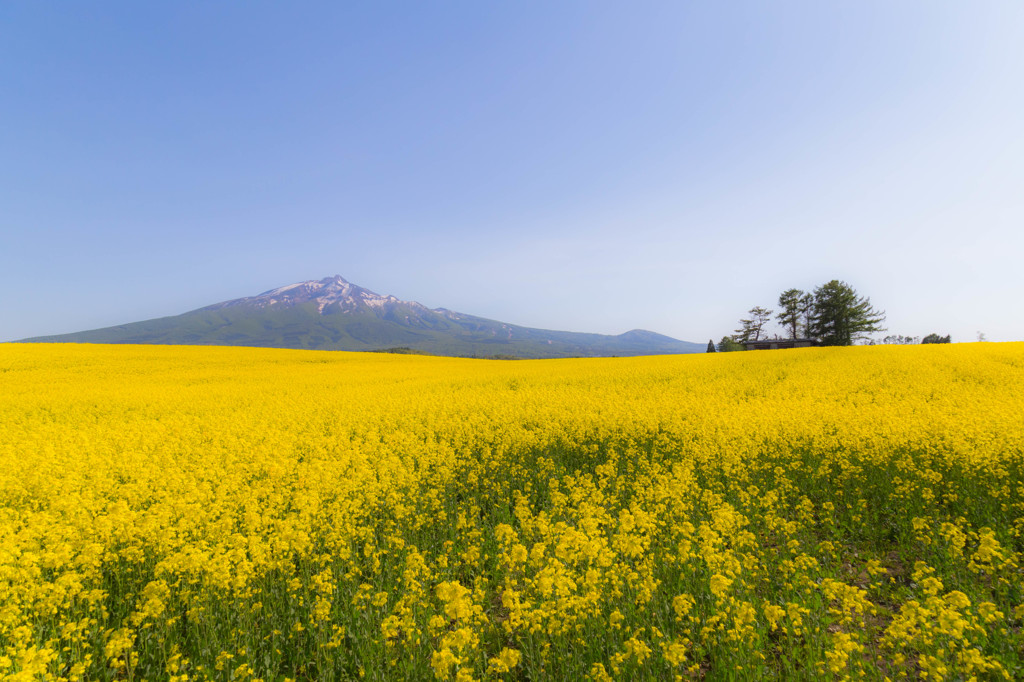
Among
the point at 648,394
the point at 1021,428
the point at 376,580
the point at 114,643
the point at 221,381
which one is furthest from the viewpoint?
the point at 221,381

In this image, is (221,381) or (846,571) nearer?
(846,571)

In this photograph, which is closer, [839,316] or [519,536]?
[519,536]

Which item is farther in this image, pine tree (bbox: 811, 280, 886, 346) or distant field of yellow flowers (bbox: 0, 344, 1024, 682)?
pine tree (bbox: 811, 280, 886, 346)

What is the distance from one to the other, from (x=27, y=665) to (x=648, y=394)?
16.2m

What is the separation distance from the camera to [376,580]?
5.29 m

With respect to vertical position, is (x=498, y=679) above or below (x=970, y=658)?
below

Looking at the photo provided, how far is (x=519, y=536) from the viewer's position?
626cm

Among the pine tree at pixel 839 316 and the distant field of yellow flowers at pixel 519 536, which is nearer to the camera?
the distant field of yellow flowers at pixel 519 536

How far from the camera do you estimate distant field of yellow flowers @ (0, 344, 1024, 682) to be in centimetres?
365

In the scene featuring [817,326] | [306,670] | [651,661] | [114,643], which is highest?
[817,326]

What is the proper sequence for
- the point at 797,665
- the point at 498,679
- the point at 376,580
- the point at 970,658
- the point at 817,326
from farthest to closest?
the point at 817,326
the point at 376,580
the point at 797,665
the point at 498,679
the point at 970,658

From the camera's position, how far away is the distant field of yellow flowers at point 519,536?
365 cm

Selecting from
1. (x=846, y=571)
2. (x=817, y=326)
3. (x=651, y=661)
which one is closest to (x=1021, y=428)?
(x=846, y=571)

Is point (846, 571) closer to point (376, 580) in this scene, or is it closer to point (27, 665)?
point (376, 580)
